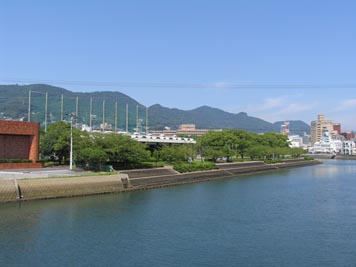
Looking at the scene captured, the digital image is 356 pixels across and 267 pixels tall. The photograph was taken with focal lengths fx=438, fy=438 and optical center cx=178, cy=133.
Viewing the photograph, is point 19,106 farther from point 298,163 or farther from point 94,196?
point 94,196

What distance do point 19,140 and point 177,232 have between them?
755 inches

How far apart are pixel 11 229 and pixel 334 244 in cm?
1286

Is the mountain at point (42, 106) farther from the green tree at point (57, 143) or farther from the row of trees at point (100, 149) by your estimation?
the green tree at point (57, 143)

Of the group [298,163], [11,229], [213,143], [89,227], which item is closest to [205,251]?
[89,227]

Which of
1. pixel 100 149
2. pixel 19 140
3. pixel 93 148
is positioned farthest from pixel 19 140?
pixel 100 149

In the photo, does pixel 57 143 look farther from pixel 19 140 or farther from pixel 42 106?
pixel 42 106

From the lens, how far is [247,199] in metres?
28.8

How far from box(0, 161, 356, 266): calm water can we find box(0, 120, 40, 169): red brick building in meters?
8.95

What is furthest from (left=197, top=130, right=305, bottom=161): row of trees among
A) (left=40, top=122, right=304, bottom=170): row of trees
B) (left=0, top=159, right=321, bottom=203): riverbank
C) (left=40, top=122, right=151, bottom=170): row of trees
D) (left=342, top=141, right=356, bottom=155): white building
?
(left=342, top=141, right=356, bottom=155): white building

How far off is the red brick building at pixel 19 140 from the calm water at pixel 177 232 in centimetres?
895

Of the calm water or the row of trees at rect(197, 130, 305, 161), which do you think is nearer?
the calm water

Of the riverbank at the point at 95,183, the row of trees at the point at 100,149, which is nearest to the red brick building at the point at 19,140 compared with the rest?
the row of trees at the point at 100,149

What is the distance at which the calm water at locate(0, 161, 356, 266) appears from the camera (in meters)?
14.7

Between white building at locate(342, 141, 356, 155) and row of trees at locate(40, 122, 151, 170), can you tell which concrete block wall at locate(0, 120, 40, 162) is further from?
white building at locate(342, 141, 356, 155)
